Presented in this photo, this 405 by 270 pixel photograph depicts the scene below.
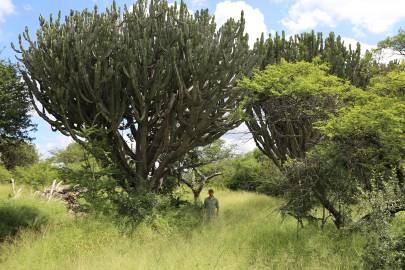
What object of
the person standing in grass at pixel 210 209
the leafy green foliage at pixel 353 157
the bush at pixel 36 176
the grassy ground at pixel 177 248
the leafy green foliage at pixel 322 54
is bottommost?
the grassy ground at pixel 177 248

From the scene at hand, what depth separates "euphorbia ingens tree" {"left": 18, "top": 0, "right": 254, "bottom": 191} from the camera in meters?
10.6

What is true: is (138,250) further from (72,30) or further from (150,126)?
(72,30)

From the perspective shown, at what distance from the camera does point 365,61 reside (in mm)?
15703

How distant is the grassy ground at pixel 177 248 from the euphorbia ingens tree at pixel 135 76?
247 centimetres

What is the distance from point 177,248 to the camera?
8.09 metres

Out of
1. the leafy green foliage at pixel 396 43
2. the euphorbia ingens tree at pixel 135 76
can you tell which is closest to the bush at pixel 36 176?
the euphorbia ingens tree at pixel 135 76

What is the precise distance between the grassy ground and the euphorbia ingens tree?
247 centimetres

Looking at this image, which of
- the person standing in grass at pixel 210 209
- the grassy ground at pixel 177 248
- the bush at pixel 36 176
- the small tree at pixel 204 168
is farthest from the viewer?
the small tree at pixel 204 168

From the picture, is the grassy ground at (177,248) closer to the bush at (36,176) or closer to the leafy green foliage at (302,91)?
the leafy green foliage at (302,91)

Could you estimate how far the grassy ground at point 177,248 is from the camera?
274 inches

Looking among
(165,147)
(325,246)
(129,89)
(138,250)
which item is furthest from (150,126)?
(325,246)

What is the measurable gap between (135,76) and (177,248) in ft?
14.2

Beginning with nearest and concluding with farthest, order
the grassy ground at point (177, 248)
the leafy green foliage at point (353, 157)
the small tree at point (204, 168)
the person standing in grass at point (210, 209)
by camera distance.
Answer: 1. the grassy ground at point (177, 248)
2. the leafy green foliage at point (353, 157)
3. the person standing in grass at point (210, 209)
4. the small tree at point (204, 168)

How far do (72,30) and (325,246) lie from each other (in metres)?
7.87
